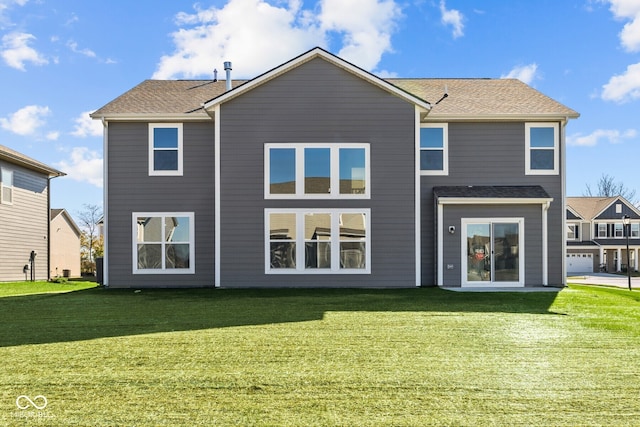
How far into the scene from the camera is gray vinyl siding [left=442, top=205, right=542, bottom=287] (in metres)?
13.6

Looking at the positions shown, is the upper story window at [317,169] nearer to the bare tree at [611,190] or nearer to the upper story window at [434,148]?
the upper story window at [434,148]

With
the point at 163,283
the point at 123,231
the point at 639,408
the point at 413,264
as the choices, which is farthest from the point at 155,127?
the point at 639,408

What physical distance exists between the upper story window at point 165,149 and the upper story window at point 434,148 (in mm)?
7386

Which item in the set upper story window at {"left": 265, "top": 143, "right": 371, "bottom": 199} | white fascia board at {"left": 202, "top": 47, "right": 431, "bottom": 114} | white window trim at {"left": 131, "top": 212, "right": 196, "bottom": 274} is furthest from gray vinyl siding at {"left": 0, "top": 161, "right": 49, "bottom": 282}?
upper story window at {"left": 265, "top": 143, "right": 371, "bottom": 199}

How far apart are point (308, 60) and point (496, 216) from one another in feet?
23.2

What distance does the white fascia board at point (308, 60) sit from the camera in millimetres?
13227

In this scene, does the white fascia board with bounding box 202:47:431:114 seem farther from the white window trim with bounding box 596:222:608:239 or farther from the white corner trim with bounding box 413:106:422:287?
the white window trim with bounding box 596:222:608:239

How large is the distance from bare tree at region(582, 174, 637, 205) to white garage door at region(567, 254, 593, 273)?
14.7 metres

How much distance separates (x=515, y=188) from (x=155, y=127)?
1102 cm

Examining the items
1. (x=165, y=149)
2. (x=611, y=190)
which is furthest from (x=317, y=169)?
(x=611, y=190)

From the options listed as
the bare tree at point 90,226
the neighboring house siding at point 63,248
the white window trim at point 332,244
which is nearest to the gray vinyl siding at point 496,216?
the white window trim at point 332,244

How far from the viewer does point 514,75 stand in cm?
1780

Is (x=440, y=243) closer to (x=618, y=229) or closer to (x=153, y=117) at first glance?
(x=153, y=117)

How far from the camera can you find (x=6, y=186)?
1869cm
